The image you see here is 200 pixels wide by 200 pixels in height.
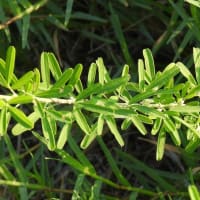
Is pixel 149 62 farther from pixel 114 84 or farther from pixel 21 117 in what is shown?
pixel 21 117

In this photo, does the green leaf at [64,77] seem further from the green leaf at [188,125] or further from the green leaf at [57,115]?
the green leaf at [188,125]

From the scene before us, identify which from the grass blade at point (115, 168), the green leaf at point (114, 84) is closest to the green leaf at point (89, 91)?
the green leaf at point (114, 84)

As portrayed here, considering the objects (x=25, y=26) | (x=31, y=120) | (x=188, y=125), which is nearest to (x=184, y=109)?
(x=188, y=125)

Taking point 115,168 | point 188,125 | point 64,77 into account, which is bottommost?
point 115,168

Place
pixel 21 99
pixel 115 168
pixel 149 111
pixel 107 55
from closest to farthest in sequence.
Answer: pixel 21 99 < pixel 149 111 < pixel 115 168 < pixel 107 55

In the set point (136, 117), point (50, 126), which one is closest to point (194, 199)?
point (136, 117)

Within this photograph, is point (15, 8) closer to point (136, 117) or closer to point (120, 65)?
point (120, 65)
